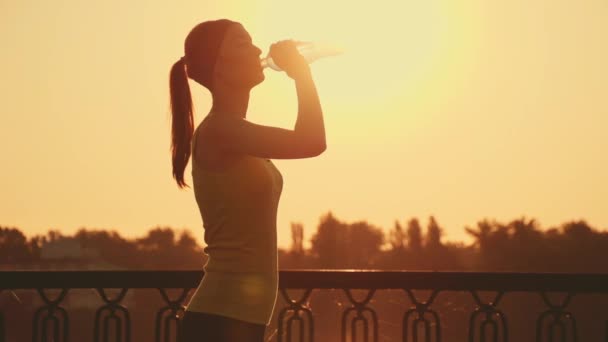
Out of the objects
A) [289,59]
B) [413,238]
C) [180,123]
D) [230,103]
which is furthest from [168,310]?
[413,238]

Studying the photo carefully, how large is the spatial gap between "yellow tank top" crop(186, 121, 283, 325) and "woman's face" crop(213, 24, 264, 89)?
0.30 meters

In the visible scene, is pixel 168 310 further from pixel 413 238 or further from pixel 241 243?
pixel 413 238

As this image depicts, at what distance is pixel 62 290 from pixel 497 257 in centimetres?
10861

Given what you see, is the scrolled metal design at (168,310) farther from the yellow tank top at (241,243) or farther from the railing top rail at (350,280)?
the yellow tank top at (241,243)

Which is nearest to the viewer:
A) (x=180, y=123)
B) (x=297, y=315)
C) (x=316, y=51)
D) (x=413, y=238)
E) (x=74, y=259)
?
(x=180, y=123)

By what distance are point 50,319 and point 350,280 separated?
180 cm

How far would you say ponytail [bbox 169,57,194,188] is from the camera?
4.48m

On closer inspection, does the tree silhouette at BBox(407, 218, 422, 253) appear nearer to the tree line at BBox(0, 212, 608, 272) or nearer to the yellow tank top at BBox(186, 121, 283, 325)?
the tree line at BBox(0, 212, 608, 272)

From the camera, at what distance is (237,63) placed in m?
4.41

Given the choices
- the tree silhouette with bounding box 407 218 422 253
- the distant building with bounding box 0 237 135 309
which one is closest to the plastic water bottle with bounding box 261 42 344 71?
the distant building with bounding box 0 237 135 309

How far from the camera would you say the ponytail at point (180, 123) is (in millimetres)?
4484

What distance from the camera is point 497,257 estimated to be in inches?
4500

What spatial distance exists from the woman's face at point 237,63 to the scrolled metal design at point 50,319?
11.2 feet

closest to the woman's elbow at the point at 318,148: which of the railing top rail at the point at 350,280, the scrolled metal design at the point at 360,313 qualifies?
the railing top rail at the point at 350,280
